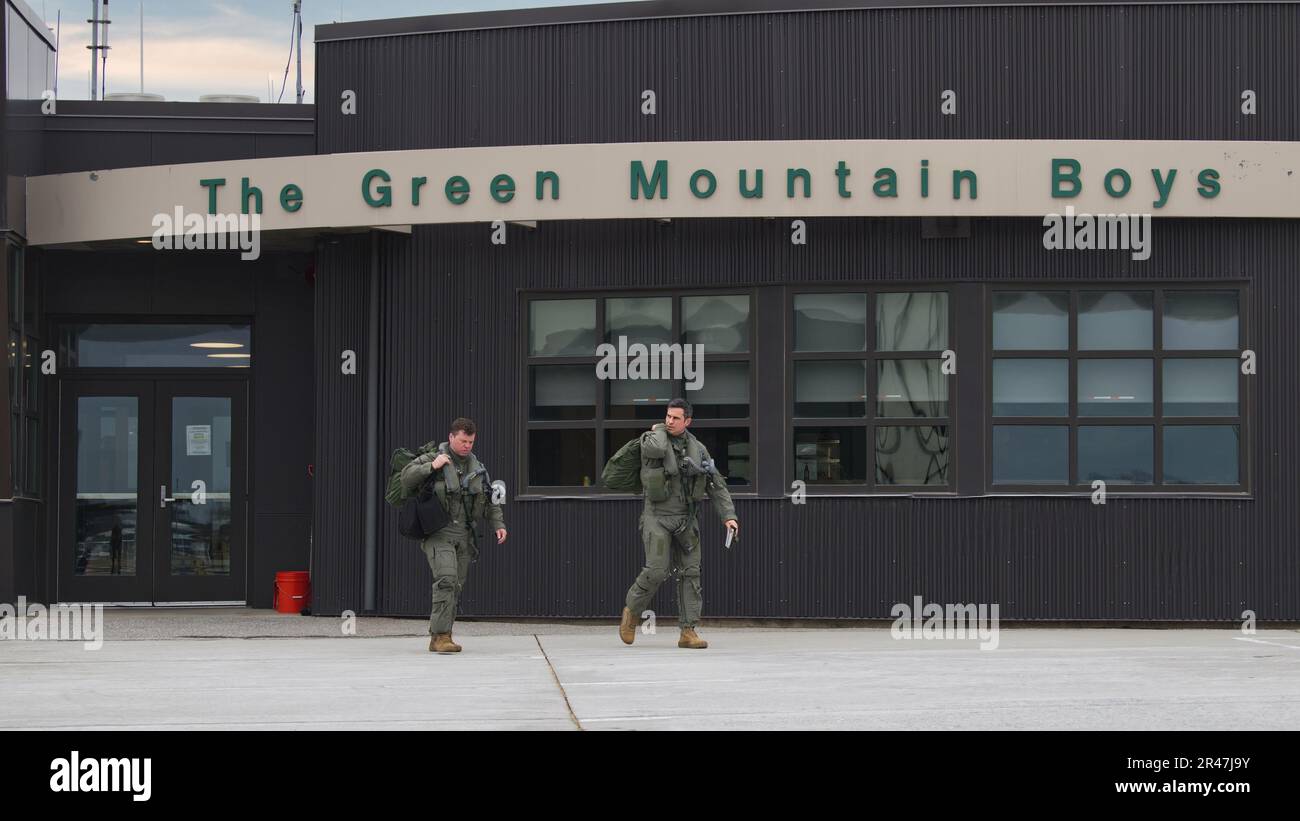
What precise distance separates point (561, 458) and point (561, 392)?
59cm

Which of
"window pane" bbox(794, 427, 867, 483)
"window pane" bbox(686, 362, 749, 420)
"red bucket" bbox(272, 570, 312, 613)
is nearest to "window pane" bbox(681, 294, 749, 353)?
"window pane" bbox(686, 362, 749, 420)

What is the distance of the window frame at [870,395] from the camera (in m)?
15.7

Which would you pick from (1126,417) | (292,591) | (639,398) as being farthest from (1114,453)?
(292,591)

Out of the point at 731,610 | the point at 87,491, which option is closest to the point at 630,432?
the point at 731,610

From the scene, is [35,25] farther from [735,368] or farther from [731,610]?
[731,610]

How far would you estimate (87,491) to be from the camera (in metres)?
18.2

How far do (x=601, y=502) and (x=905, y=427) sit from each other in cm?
273

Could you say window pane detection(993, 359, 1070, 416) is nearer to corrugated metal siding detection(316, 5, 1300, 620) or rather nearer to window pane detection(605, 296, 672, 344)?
corrugated metal siding detection(316, 5, 1300, 620)

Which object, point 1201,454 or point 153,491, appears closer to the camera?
point 1201,454

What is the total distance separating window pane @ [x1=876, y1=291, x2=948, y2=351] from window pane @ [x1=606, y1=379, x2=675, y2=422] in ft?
6.34

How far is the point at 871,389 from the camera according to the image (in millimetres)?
Answer: 15789

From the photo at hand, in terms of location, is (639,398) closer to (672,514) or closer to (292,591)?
(672,514)

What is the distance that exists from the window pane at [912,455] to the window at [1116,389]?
1.52 ft

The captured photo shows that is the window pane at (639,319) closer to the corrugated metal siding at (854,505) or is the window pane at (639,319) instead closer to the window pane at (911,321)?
the corrugated metal siding at (854,505)
